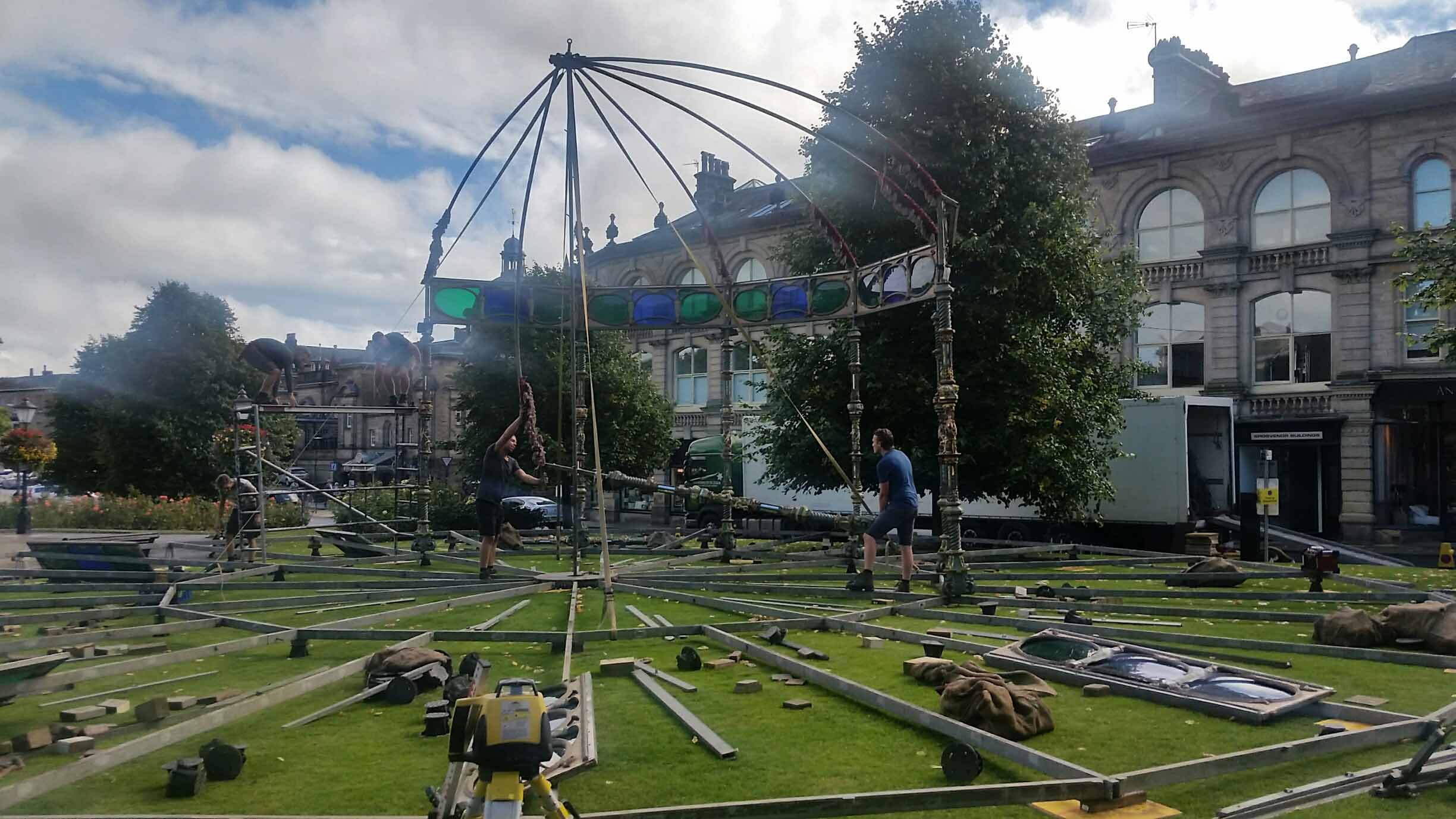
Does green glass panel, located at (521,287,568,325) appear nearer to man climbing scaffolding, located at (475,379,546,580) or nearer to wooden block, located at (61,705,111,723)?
man climbing scaffolding, located at (475,379,546,580)

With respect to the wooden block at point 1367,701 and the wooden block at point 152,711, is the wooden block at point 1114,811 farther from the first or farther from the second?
the wooden block at point 152,711

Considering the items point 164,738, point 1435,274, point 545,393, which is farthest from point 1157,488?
point 164,738

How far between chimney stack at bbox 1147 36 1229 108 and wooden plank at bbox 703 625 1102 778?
38.7m

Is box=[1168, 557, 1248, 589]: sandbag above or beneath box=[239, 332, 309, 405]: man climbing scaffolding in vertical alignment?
beneath

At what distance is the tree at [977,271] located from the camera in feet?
73.4

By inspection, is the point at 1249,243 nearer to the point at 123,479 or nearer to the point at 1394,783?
the point at 1394,783

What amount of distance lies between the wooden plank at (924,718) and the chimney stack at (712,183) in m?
43.4

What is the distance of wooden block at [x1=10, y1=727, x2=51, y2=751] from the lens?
6613 mm

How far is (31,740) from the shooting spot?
261 inches

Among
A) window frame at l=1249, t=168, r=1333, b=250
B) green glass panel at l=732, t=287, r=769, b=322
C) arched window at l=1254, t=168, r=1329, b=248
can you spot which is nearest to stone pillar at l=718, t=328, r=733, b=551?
green glass panel at l=732, t=287, r=769, b=322

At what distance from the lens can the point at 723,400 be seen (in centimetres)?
1941

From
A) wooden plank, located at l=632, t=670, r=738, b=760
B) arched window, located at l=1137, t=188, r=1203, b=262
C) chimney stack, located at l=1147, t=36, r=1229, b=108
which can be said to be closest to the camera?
wooden plank, located at l=632, t=670, r=738, b=760

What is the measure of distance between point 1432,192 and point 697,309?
2904 cm

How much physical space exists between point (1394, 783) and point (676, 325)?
539 inches
